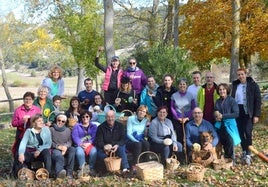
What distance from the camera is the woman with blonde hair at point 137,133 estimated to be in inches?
292

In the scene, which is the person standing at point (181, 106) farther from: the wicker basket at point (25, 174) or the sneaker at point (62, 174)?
the wicker basket at point (25, 174)

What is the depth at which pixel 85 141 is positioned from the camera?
24.4 feet

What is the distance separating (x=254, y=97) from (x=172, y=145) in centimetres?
179

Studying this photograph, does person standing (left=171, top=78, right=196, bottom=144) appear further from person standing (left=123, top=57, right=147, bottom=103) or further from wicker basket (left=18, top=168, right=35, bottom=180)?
wicker basket (left=18, top=168, right=35, bottom=180)

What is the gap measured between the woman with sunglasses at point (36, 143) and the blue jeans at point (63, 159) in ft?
0.37

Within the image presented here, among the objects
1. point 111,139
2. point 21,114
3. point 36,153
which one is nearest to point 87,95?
point 111,139

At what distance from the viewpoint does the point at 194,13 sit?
18719mm

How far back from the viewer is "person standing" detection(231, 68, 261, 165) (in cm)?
748

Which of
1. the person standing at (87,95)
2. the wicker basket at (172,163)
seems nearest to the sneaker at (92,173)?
the wicker basket at (172,163)

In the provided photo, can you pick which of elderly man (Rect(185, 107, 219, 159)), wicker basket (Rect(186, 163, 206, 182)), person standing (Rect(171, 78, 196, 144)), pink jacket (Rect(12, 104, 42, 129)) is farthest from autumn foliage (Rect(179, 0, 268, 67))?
pink jacket (Rect(12, 104, 42, 129))

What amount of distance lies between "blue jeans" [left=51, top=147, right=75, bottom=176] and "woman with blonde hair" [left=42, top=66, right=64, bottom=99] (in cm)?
146

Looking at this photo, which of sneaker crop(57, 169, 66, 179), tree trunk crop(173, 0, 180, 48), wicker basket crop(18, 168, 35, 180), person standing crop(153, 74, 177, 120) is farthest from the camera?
tree trunk crop(173, 0, 180, 48)

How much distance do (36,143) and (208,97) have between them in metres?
3.32

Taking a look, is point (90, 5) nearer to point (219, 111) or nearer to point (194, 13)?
point (194, 13)
